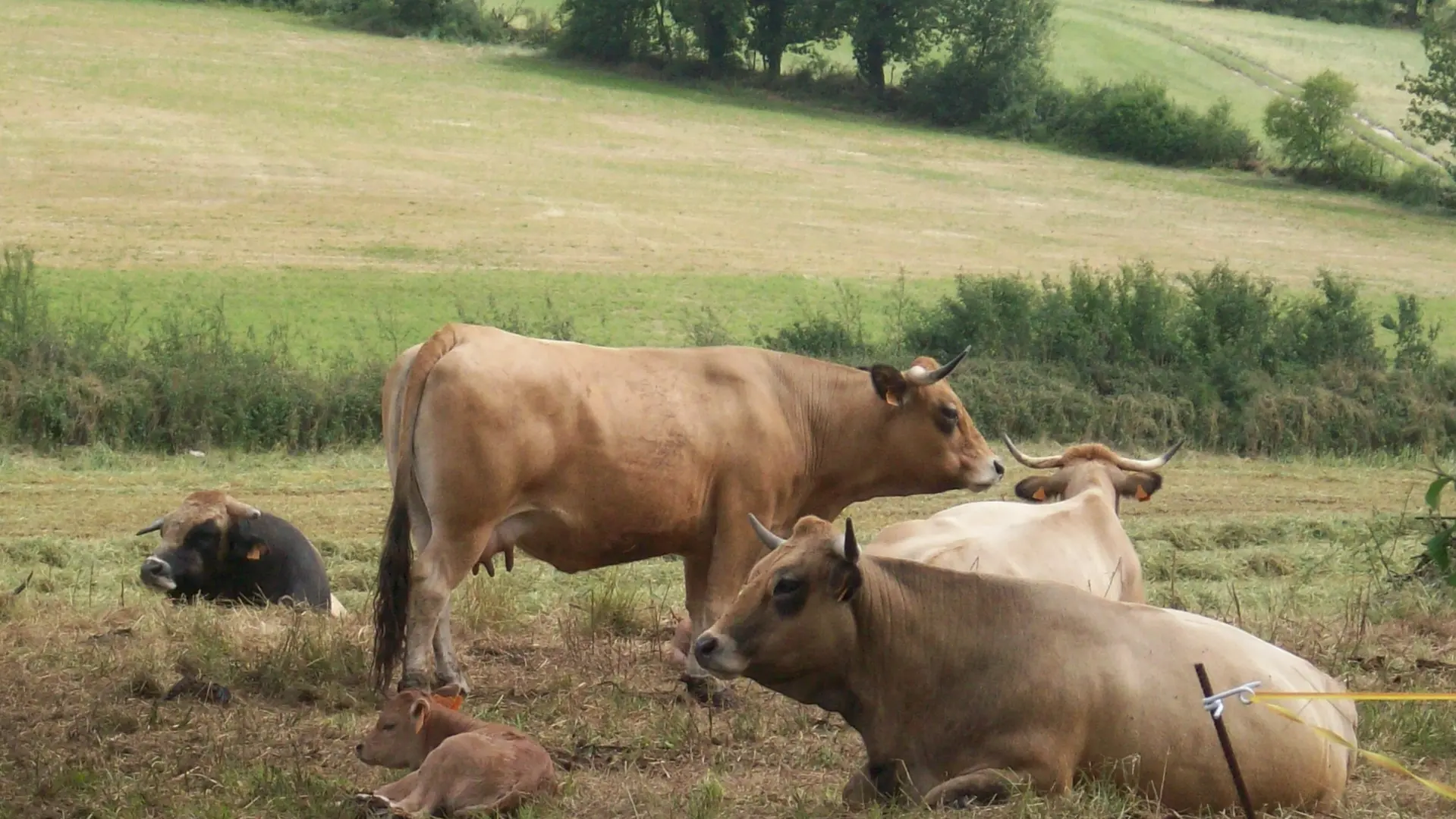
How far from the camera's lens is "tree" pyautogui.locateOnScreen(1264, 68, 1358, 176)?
56.6 metres

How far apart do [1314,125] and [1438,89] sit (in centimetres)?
415

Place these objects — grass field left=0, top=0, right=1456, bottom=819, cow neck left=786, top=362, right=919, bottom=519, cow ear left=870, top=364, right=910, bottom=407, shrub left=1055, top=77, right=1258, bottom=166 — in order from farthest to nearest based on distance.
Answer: shrub left=1055, top=77, right=1258, bottom=166, cow ear left=870, top=364, right=910, bottom=407, cow neck left=786, top=362, right=919, bottom=519, grass field left=0, top=0, right=1456, bottom=819

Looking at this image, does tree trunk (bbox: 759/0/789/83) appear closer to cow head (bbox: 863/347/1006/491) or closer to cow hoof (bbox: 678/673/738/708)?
cow head (bbox: 863/347/1006/491)

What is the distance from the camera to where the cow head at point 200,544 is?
11.8 m

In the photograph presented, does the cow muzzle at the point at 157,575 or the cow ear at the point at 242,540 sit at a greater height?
the cow ear at the point at 242,540

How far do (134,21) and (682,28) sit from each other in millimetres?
19223

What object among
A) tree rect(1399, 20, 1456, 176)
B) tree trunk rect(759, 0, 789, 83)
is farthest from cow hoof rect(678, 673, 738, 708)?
tree trunk rect(759, 0, 789, 83)

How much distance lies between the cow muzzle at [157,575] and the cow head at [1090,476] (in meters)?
5.61

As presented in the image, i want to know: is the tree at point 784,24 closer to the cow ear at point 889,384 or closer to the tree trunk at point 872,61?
the tree trunk at point 872,61

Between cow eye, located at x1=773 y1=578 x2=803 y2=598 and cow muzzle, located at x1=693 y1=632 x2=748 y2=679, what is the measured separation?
26 centimetres

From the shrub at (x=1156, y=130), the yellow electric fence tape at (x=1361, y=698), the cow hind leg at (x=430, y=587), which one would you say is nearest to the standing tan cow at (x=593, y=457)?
the cow hind leg at (x=430, y=587)

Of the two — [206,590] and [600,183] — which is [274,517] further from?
[600,183]

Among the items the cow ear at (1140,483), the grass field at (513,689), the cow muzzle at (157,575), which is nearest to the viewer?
the grass field at (513,689)

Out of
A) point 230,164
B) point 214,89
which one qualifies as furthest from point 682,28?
point 230,164
